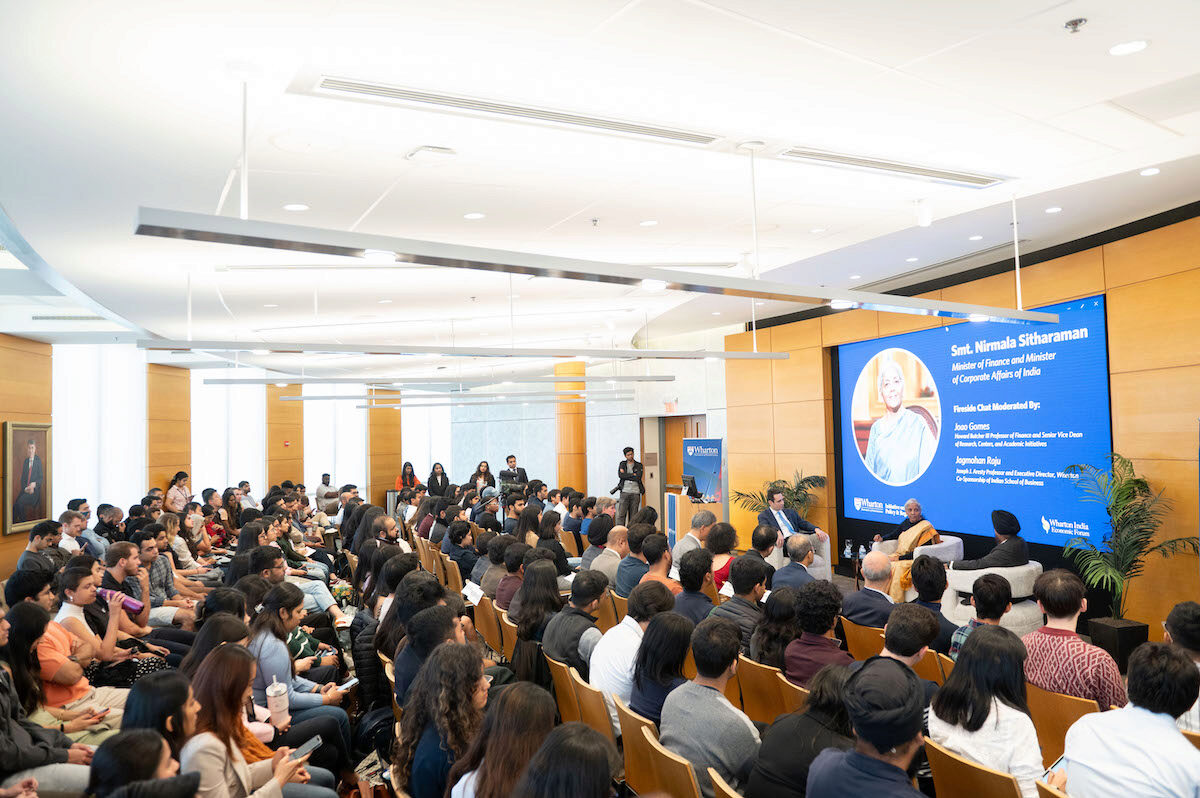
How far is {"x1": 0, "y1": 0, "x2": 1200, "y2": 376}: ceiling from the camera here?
10.6ft

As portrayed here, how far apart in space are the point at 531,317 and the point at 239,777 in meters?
8.86

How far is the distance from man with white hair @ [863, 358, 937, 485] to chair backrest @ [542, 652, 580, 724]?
20.9ft

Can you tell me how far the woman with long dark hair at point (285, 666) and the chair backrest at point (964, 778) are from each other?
9.75ft

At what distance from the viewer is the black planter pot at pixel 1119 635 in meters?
6.11

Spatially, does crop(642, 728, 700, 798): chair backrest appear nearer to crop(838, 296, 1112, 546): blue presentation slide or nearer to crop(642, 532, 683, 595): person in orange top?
crop(642, 532, 683, 595): person in orange top

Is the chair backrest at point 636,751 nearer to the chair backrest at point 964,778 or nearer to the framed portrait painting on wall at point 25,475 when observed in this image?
the chair backrest at point 964,778

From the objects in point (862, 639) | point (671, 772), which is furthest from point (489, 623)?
point (671, 772)

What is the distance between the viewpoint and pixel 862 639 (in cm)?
471

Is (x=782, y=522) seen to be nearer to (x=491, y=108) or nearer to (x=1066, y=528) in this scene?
(x=1066, y=528)

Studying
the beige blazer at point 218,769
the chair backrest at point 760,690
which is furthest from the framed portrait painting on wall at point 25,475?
the chair backrest at point 760,690

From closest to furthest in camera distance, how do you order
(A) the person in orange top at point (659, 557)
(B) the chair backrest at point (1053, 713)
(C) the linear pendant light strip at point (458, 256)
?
(C) the linear pendant light strip at point (458, 256) < (B) the chair backrest at point (1053, 713) < (A) the person in orange top at point (659, 557)

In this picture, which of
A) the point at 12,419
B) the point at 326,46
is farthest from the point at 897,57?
the point at 12,419

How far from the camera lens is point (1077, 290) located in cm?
746

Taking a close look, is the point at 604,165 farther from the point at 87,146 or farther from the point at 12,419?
the point at 12,419
